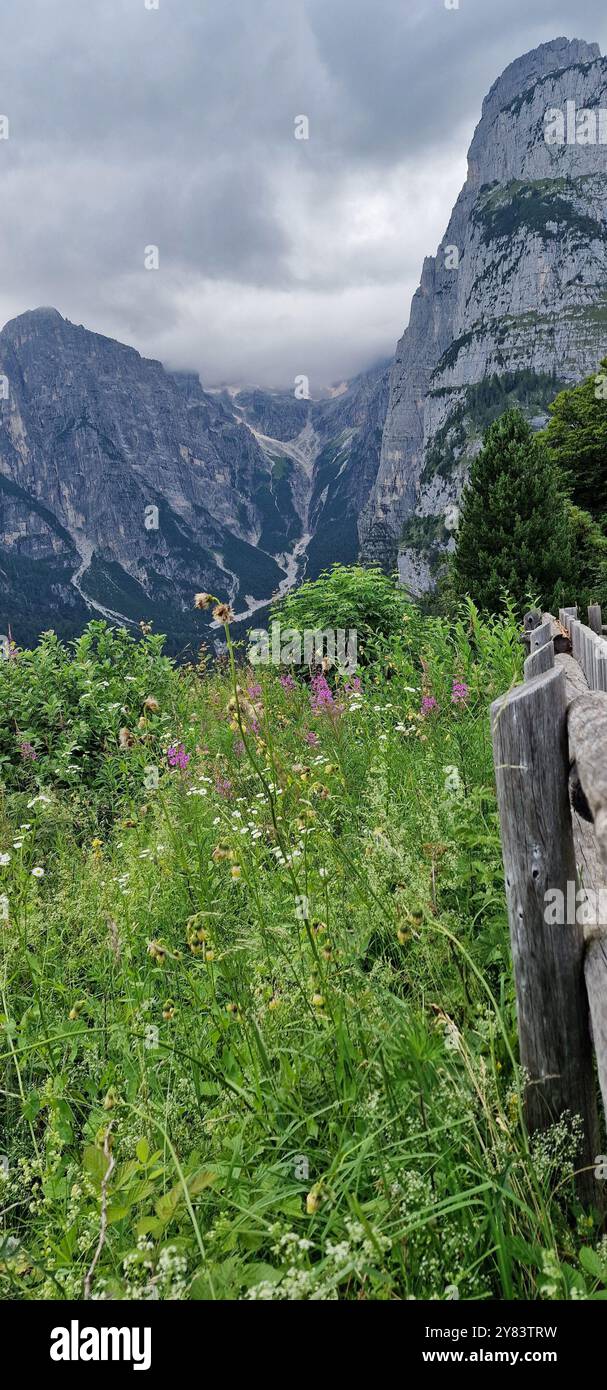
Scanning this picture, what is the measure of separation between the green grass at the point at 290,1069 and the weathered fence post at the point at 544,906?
0.08 metres

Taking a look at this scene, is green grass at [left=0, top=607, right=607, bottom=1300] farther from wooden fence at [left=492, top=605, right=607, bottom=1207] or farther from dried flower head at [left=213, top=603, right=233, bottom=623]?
dried flower head at [left=213, top=603, right=233, bottom=623]

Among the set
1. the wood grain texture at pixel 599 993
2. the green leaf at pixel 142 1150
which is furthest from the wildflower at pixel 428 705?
the green leaf at pixel 142 1150

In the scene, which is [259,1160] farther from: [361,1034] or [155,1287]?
[155,1287]

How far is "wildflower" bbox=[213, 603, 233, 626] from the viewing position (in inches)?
73.3

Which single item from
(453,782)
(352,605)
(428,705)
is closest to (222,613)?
(453,782)

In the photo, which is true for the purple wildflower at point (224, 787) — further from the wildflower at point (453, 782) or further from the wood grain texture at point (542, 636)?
the wood grain texture at point (542, 636)

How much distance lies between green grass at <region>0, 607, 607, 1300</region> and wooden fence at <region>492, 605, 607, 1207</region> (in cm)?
8

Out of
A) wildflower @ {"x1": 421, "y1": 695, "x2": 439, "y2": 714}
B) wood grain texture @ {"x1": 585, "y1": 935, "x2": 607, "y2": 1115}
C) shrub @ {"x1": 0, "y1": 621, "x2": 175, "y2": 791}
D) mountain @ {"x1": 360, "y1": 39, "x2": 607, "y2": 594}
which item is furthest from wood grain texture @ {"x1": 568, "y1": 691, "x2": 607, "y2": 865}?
mountain @ {"x1": 360, "y1": 39, "x2": 607, "y2": 594}

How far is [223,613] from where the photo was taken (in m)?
1.89

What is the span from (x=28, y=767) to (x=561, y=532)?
1605cm

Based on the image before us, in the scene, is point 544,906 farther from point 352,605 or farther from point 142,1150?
point 352,605

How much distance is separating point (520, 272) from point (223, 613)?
13597 cm

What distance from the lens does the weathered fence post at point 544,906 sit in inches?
58.1
